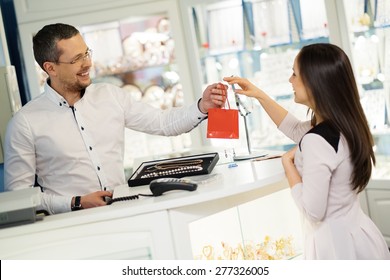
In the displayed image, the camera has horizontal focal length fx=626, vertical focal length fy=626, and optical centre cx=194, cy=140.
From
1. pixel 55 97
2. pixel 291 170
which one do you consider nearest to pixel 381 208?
pixel 291 170

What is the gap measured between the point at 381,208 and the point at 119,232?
2.46m

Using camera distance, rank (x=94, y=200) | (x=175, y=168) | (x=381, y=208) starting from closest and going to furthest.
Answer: (x=94, y=200) < (x=175, y=168) < (x=381, y=208)

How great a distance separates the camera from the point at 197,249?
2299 mm

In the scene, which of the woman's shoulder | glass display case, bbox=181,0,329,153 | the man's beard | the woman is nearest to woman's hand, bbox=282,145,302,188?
the woman

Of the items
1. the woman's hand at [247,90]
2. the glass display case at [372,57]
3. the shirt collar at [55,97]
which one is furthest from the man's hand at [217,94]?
the glass display case at [372,57]

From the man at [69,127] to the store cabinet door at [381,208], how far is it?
1710 mm

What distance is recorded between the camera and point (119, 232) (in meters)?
2.16

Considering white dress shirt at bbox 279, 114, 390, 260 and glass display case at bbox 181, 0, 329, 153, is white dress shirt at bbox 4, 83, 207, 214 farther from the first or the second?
glass display case at bbox 181, 0, 329, 153

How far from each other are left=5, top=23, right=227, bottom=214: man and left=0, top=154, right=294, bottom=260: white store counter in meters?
0.73

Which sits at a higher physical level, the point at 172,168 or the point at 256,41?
the point at 256,41

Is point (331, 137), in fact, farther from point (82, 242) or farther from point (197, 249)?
point (82, 242)

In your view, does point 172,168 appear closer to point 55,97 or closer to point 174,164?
point 174,164

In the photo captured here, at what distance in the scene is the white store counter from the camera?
2143mm
